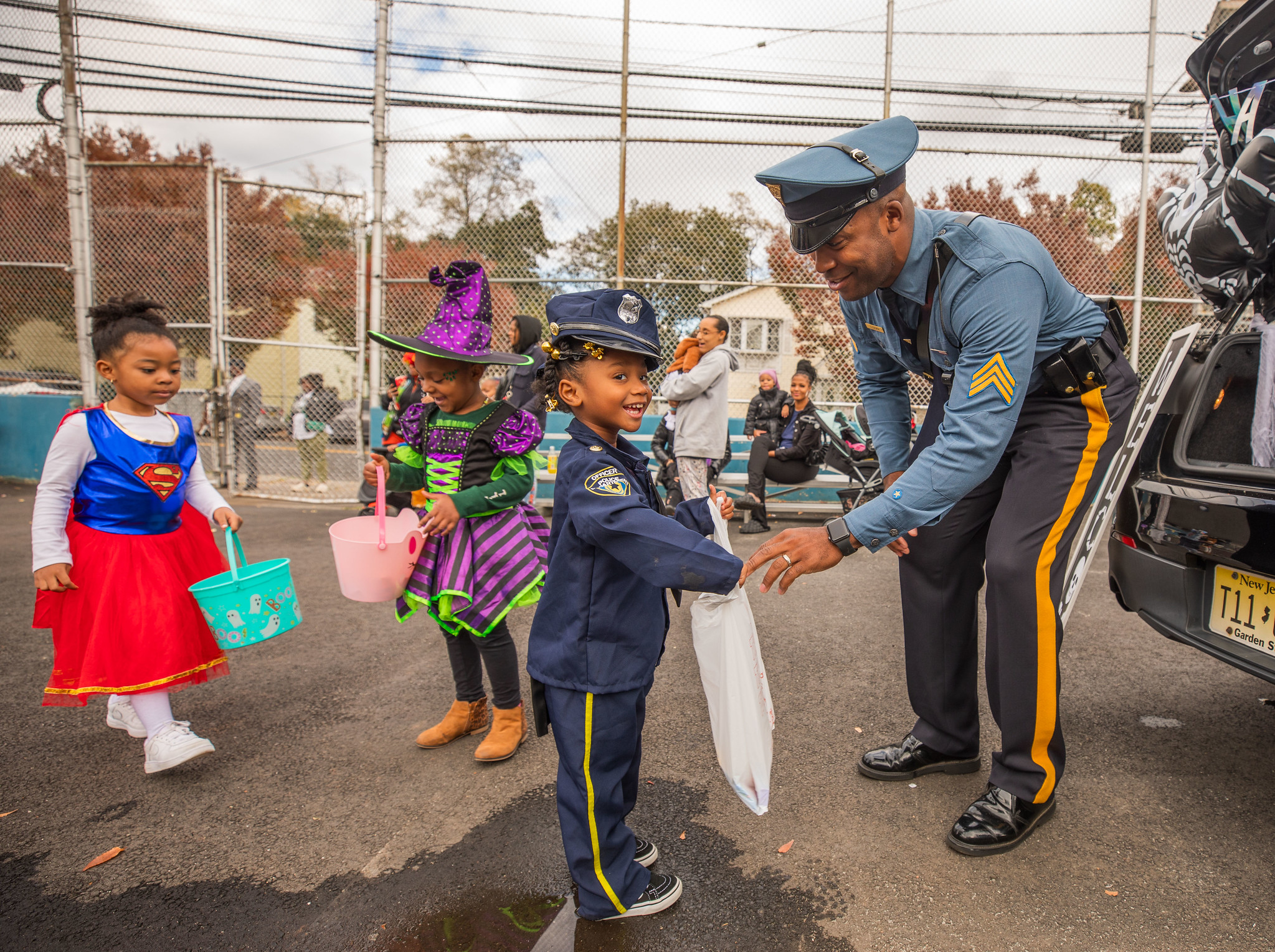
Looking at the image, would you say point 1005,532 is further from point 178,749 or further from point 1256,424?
point 178,749

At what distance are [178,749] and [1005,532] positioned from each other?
300cm

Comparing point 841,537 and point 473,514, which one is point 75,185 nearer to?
point 473,514

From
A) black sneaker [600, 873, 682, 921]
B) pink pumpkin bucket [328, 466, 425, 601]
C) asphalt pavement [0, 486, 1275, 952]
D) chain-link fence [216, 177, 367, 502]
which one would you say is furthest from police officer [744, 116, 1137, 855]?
chain-link fence [216, 177, 367, 502]

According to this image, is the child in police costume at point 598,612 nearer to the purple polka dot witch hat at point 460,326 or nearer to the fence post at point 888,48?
the purple polka dot witch hat at point 460,326

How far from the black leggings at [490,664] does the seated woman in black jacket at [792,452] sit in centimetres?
502

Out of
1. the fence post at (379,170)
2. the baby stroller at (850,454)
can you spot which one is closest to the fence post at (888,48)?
the baby stroller at (850,454)

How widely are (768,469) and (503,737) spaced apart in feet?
18.4

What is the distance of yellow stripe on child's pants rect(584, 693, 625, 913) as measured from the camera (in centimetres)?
186

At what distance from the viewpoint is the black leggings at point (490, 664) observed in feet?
9.49

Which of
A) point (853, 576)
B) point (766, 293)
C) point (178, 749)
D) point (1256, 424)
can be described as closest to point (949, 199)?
point (766, 293)

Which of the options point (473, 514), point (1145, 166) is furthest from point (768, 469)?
point (473, 514)

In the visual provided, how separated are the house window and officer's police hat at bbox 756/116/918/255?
7.07 metres

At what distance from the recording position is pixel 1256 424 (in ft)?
8.18

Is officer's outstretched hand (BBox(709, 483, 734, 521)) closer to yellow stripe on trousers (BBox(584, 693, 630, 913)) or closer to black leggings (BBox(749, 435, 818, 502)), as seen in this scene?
yellow stripe on trousers (BBox(584, 693, 630, 913))
